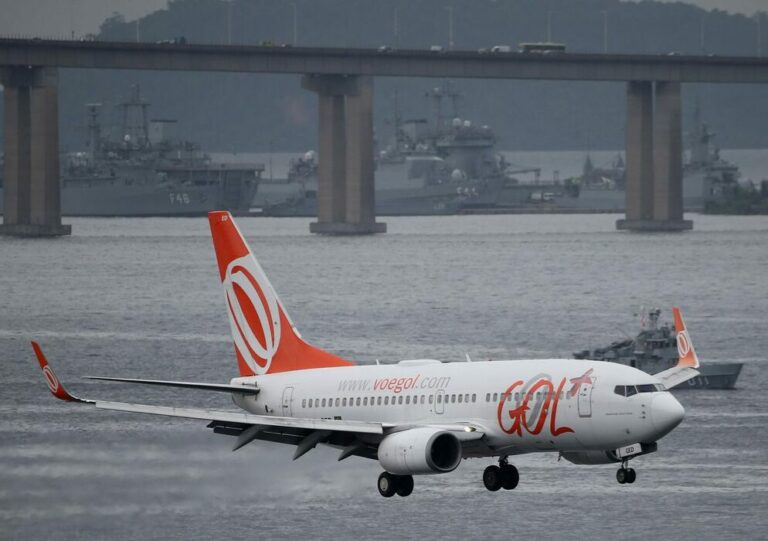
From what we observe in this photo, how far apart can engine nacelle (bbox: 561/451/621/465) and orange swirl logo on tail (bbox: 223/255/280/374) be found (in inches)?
616

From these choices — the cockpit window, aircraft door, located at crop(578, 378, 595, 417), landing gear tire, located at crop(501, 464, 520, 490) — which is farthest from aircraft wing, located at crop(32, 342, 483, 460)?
the cockpit window

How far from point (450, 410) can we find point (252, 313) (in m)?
13.8

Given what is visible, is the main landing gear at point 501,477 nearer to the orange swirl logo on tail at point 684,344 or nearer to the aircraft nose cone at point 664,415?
the aircraft nose cone at point 664,415

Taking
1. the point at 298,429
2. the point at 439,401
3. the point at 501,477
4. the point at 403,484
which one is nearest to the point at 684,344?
the point at 501,477

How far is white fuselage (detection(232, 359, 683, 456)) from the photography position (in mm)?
54656

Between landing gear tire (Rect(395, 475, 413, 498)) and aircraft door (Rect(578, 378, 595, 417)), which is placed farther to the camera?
landing gear tire (Rect(395, 475, 413, 498))

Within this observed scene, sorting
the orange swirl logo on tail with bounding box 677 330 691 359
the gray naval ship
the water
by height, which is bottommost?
the water

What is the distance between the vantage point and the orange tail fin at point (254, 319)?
6881 cm

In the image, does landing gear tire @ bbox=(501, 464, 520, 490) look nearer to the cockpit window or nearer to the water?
the cockpit window

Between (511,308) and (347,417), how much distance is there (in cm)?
13076

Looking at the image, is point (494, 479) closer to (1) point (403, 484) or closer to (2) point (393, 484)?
(1) point (403, 484)

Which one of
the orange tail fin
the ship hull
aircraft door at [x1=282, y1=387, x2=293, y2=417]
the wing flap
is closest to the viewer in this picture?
the wing flap

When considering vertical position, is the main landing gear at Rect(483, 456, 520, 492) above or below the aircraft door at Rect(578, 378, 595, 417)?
below

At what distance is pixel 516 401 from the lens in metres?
56.8
